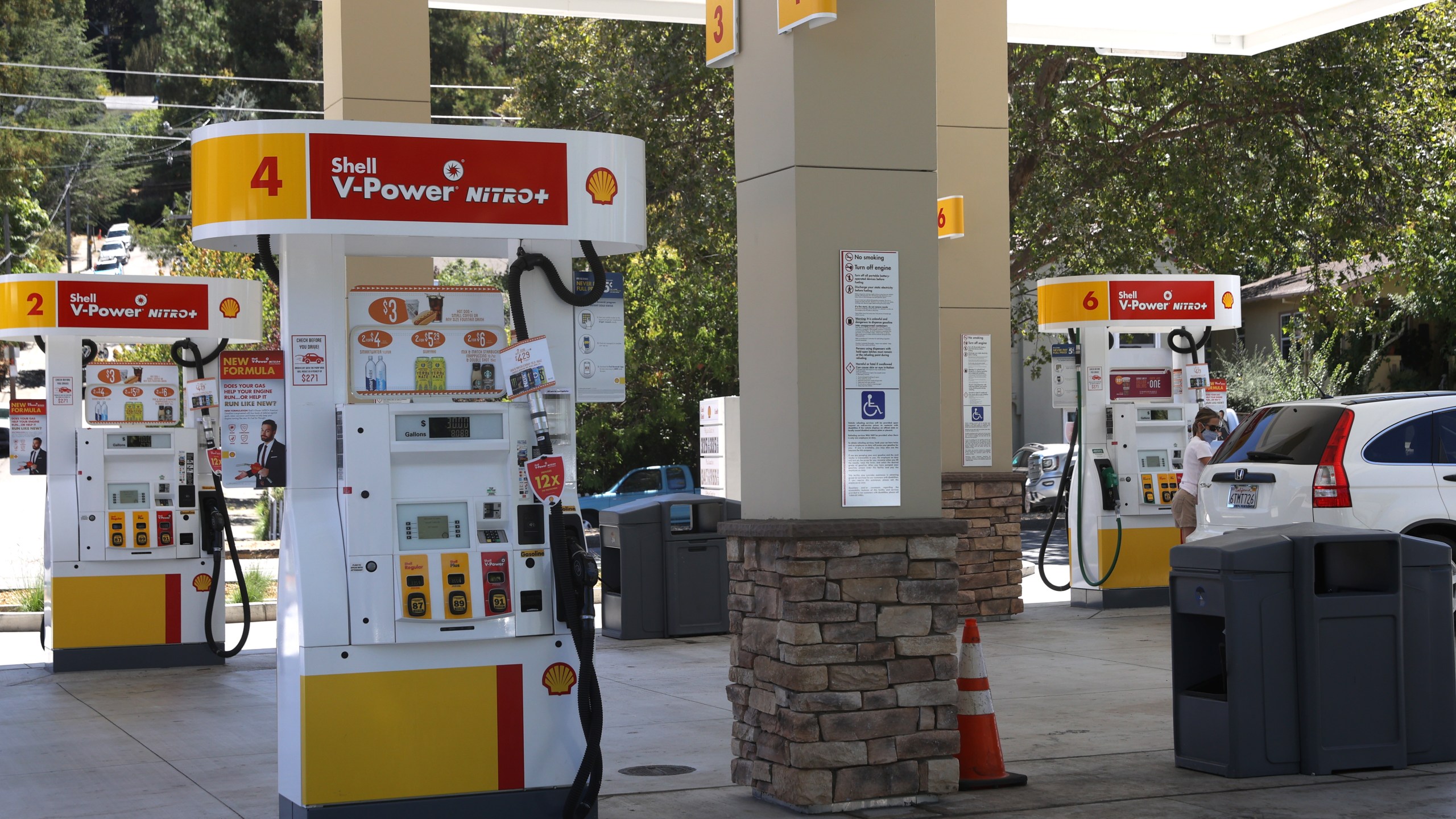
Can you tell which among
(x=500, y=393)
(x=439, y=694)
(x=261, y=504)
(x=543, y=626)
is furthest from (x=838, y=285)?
(x=261, y=504)

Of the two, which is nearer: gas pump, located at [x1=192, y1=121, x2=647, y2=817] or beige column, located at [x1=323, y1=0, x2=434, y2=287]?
gas pump, located at [x1=192, y1=121, x2=647, y2=817]

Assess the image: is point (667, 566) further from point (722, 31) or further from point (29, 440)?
point (722, 31)

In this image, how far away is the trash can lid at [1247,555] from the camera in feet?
22.5

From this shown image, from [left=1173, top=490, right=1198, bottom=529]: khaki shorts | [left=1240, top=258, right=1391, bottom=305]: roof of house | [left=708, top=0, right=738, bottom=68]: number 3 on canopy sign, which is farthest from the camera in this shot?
[left=1240, top=258, right=1391, bottom=305]: roof of house

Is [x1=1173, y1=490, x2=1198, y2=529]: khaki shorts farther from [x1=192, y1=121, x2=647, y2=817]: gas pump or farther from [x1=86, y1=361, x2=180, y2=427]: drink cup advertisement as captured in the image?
[x1=86, y1=361, x2=180, y2=427]: drink cup advertisement

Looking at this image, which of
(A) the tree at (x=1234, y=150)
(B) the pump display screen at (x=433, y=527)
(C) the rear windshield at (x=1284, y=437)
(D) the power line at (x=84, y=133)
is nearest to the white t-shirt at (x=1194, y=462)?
(C) the rear windshield at (x=1284, y=437)

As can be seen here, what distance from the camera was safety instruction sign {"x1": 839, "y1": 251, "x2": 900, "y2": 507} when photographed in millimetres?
6609

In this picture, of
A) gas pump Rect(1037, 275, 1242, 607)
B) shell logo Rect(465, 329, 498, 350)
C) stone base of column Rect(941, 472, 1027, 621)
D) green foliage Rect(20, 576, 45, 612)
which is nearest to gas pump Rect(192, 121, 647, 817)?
shell logo Rect(465, 329, 498, 350)

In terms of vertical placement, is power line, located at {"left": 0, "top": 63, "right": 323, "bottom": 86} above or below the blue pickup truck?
above

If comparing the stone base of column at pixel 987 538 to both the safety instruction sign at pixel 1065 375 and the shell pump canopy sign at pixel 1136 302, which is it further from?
the shell pump canopy sign at pixel 1136 302

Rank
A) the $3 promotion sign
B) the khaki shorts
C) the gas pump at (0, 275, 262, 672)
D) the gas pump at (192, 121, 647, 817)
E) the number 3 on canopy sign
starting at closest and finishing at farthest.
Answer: the gas pump at (192, 121, 647, 817), the $3 promotion sign, the number 3 on canopy sign, the gas pump at (0, 275, 262, 672), the khaki shorts

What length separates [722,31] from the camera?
23.5 ft

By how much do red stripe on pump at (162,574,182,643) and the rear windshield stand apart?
27.4 feet

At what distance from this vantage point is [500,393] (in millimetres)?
6473
